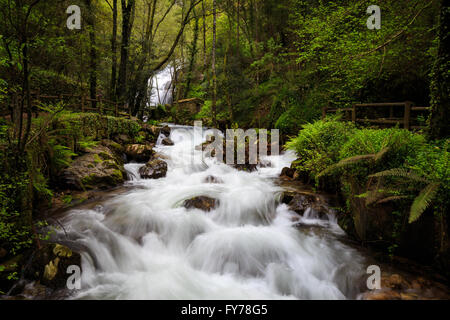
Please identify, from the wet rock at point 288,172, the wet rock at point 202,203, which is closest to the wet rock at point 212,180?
the wet rock at point 202,203

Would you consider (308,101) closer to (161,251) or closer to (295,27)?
(295,27)

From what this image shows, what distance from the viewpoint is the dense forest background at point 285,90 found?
12.9 ft

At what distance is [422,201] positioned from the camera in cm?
323

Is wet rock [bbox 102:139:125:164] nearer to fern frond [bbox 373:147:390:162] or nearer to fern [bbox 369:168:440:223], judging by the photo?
fern frond [bbox 373:147:390:162]

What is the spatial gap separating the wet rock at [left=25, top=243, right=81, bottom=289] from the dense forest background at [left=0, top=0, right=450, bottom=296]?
0.29 meters

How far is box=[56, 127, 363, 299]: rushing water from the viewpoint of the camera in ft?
13.3

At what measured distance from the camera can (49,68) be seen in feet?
46.3

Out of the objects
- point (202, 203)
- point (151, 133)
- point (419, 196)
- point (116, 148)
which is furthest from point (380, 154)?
point (151, 133)

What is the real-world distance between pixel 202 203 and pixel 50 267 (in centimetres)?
349

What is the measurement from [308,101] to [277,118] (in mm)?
2181

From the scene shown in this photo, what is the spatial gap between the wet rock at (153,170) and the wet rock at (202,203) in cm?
328

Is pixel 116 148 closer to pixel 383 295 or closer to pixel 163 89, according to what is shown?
pixel 383 295

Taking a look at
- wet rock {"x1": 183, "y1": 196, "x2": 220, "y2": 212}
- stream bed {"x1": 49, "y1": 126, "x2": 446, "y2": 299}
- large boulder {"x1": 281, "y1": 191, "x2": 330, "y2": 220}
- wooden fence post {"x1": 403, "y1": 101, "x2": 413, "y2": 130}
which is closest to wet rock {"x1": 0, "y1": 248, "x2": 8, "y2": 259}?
stream bed {"x1": 49, "y1": 126, "x2": 446, "y2": 299}
